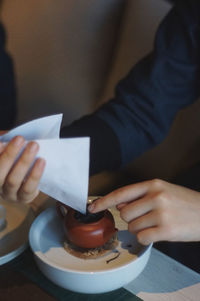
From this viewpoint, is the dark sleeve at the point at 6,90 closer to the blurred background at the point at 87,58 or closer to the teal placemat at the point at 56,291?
the blurred background at the point at 87,58

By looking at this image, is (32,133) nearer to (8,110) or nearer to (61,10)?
(8,110)

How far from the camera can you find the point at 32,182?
20.6 inches

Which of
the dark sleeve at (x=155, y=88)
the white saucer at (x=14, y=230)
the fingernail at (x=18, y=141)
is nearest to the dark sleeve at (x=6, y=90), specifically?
the dark sleeve at (x=155, y=88)

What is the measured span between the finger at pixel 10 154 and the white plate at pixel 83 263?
14 centimetres

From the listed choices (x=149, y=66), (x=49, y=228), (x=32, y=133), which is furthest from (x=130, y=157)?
(x=32, y=133)

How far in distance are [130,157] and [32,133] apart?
1.69ft

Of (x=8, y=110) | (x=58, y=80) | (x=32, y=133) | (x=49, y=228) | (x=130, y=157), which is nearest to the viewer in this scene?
(x=32, y=133)

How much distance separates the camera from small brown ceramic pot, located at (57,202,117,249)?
A: 57cm

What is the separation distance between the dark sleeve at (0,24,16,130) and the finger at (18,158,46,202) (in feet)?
2.86

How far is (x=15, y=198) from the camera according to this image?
1.91ft

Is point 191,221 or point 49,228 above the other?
point 191,221

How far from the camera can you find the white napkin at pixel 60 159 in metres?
0.49

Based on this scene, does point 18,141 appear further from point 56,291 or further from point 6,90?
point 6,90

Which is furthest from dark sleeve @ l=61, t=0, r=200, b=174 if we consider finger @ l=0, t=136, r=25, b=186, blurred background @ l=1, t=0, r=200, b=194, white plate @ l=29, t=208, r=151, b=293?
finger @ l=0, t=136, r=25, b=186
